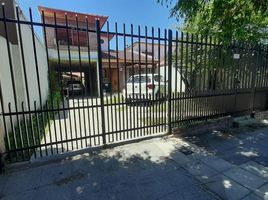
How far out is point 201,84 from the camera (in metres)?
4.86

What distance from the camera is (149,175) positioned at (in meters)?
2.85

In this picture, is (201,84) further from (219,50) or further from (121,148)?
(121,148)

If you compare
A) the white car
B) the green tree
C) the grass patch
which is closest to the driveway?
the grass patch

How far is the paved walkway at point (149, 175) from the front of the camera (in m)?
2.44

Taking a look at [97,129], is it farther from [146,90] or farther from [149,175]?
[149,175]

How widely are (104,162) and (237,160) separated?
2535 millimetres

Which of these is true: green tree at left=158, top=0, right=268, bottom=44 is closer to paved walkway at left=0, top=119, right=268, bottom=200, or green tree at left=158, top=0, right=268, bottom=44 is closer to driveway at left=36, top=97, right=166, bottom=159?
driveway at left=36, top=97, right=166, bottom=159

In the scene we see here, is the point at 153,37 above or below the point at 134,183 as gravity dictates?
above

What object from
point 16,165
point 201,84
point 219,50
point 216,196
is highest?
point 219,50

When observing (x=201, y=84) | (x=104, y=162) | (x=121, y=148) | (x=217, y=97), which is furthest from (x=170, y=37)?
(x=104, y=162)

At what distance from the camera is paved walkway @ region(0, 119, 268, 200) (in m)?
2.44

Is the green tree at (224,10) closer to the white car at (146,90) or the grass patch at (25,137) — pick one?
the white car at (146,90)

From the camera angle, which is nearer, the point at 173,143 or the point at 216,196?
the point at 216,196

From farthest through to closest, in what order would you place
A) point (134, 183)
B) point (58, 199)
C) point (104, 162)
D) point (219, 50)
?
point (219, 50) → point (104, 162) → point (134, 183) → point (58, 199)
